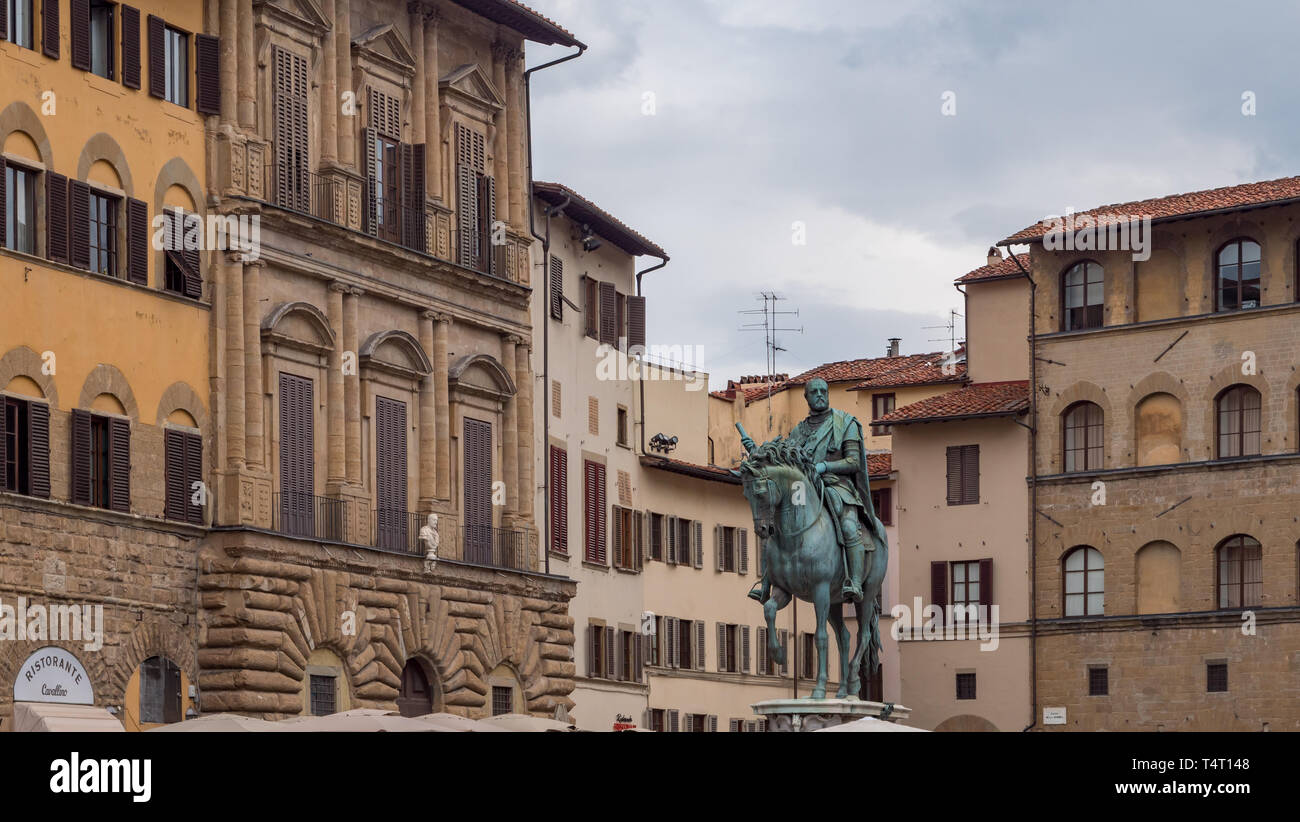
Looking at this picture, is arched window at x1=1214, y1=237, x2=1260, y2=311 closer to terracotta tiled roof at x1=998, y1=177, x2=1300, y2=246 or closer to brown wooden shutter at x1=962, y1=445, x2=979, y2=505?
terracotta tiled roof at x1=998, y1=177, x2=1300, y2=246

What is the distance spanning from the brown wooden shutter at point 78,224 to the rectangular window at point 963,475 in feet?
105

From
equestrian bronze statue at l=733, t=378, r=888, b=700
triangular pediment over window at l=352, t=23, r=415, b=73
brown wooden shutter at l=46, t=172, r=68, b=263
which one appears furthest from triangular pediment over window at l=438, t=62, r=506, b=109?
equestrian bronze statue at l=733, t=378, r=888, b=700

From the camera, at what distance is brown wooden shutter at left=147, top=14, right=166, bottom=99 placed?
3909 cm

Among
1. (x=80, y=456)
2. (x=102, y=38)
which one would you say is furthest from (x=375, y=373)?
(x=80, y=456)

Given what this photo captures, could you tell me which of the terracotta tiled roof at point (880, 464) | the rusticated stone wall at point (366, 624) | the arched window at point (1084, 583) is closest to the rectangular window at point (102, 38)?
the rusticated stone wall at point (366, 624)

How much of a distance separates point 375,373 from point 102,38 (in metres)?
8.88

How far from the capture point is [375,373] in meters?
44.7

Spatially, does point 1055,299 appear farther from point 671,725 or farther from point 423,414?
point 423,414

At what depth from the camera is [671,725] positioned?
60.5m

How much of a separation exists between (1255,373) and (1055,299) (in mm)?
5869

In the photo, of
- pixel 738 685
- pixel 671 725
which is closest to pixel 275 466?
pixel 671 725

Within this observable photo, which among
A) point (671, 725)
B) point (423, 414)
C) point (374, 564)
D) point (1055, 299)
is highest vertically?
point (1055, 299)

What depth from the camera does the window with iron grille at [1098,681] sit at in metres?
61.2

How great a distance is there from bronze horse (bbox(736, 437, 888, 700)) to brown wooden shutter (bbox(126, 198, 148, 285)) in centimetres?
1379
